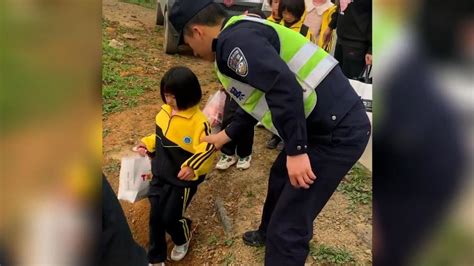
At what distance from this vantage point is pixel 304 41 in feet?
6.61

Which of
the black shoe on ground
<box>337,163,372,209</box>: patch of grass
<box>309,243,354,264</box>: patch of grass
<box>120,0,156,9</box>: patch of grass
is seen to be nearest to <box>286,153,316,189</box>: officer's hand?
<box>309,243,354,264</box>: patch of grass

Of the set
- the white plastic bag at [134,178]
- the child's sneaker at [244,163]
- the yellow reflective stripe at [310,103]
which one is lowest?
the child's sneaker at [244,163]

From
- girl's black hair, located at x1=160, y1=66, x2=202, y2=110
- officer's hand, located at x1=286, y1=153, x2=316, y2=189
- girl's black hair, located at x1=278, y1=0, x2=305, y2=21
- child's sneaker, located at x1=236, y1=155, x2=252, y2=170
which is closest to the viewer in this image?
officer's hand, located at x1=286, y1=153, x2=316, y2=189

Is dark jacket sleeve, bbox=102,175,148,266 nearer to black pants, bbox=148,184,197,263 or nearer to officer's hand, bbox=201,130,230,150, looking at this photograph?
officer's hand, bbox=201,130,230,150

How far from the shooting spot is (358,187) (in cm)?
353

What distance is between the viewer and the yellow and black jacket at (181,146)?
2.61 m

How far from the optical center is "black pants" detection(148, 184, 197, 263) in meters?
2.76

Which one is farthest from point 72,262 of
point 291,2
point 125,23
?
point 125,23

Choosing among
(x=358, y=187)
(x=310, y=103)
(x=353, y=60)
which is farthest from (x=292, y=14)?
(x=310, y=103)

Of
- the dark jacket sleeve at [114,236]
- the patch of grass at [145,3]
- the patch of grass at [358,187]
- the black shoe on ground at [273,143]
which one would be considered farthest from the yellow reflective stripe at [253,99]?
the patch of grass at [145,3]

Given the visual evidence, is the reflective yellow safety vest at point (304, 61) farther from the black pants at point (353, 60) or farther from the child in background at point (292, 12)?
the black pants at point (353, 60)

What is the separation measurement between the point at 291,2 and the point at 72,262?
326cm

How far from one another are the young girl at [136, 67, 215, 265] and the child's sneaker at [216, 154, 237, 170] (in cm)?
98

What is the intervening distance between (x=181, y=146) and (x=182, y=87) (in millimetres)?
334
